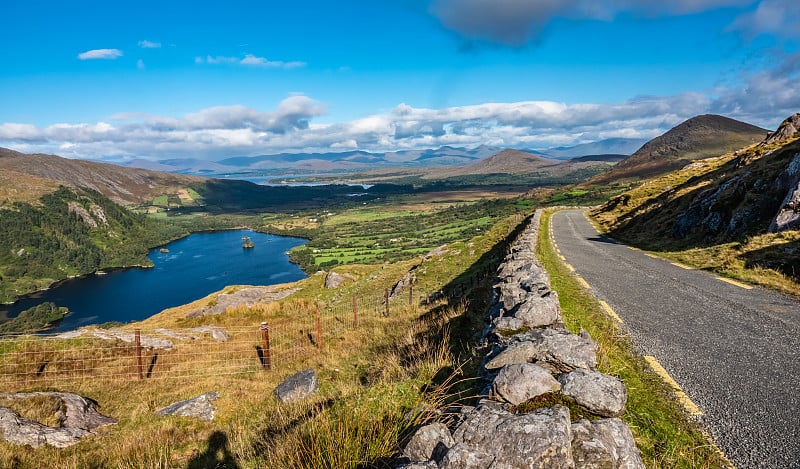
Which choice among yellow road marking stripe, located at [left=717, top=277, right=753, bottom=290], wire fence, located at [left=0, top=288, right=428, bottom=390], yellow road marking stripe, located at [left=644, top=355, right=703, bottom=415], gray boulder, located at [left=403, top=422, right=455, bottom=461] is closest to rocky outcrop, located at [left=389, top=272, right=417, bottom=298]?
wire fence, located at [left=0, top=288, right=428, bottom=390]

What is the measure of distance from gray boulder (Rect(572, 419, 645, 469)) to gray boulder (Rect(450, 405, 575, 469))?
17 cm

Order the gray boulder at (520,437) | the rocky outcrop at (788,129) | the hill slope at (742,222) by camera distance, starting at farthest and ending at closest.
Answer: the rocky outcrop at (788,129) → the hill slope at (742,222) → the gray boulder at (520,437)

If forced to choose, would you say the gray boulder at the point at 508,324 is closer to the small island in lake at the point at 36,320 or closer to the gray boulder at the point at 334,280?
the gray boulder at the point at 334,280

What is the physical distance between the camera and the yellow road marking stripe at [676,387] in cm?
551

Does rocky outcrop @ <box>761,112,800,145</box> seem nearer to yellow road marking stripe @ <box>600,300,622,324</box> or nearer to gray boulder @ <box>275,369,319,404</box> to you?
yellow road marking stripe @ <box>600,300,622,324</box>

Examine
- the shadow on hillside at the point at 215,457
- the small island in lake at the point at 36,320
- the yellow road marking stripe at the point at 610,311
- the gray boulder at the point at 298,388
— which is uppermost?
the yellow road marking stripe at the point at 610,311

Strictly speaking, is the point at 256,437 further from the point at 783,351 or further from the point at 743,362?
the point at 783,351

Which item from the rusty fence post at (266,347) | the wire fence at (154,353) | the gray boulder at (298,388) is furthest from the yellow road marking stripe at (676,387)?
the rusty fence post at (266,347)

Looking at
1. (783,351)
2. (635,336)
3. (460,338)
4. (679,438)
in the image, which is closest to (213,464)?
(460,338)

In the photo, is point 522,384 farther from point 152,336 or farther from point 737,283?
point 152,336

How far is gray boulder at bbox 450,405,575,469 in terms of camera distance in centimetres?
373

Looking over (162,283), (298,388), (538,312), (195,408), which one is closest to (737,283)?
(538,312)

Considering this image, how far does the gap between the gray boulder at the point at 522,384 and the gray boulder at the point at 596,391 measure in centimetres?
20

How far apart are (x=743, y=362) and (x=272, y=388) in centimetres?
1252
